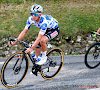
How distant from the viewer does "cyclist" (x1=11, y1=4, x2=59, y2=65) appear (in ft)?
15.2

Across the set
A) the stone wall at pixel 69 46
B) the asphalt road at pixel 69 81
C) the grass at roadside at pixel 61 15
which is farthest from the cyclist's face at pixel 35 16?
the grass at roadside at pixel 61 15

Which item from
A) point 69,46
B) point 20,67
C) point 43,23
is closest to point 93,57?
point 43,23

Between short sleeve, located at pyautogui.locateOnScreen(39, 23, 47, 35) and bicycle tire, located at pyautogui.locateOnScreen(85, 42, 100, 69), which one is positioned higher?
short sleeve, located at pyautogui.locateOnScreen(39, 23, 47, 35)

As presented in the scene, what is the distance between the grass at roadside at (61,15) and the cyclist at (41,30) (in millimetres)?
4432

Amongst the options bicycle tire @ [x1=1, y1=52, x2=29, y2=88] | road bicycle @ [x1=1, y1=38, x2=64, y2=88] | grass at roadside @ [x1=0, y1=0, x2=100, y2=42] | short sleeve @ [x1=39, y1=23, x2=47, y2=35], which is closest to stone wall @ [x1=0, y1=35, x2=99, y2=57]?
grass at roadside @ [x1=0, y1=0, x2=100, y2=42]

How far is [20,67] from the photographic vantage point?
4.78 metres

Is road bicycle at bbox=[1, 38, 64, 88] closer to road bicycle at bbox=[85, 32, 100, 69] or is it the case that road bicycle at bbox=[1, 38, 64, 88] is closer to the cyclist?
the cyclist

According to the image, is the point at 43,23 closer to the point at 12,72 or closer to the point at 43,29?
the point at 43,29

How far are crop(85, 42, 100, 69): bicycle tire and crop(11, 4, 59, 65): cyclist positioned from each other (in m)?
1.51

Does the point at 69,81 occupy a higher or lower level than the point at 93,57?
lower

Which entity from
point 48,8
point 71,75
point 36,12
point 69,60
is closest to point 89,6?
point 48,8

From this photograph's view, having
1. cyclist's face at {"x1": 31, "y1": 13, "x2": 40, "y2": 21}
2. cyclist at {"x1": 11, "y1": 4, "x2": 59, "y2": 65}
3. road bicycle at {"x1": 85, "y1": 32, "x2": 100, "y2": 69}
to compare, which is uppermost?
cyclist's face at {"x1": 31, "y1": 13, "x2": 40, "y2": 21}

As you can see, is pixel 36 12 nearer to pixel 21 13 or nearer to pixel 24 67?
pixel 24 67

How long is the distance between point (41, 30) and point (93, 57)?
2448mm
